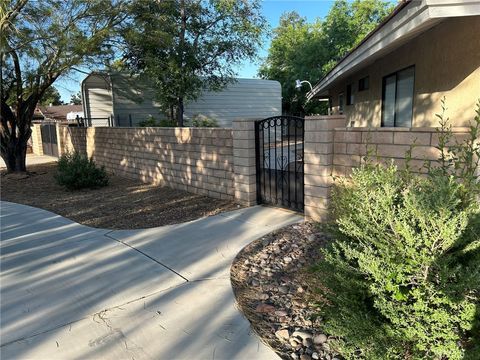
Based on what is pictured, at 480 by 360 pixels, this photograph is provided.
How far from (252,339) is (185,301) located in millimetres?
890

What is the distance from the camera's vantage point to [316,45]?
29234 mm

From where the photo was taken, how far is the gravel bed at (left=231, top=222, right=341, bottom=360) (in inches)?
113

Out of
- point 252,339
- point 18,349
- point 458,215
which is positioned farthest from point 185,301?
point 458,215

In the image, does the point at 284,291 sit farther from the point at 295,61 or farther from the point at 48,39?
the point at 295,61

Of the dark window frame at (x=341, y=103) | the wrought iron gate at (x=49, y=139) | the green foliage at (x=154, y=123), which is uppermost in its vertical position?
the dark window frame at (x=341, y=103)

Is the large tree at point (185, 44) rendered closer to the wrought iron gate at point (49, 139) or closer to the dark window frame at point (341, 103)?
the dark window frame at point (341, 103)

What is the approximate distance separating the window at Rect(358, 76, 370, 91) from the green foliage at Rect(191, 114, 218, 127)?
8137mm

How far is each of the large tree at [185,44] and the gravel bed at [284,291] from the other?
9.58 meters

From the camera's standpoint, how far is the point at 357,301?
264 cm

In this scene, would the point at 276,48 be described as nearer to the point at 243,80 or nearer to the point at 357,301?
the point at 243,80

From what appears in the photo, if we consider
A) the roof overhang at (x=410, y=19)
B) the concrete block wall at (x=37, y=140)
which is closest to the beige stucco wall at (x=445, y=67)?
the roof overhang at (x=410, y=19)

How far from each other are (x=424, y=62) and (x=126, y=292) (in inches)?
229

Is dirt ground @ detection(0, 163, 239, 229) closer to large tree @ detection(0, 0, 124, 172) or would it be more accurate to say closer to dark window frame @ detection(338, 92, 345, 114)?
large tree @ detection(0, 0, 124, 172)

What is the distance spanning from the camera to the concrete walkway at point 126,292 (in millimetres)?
2879
